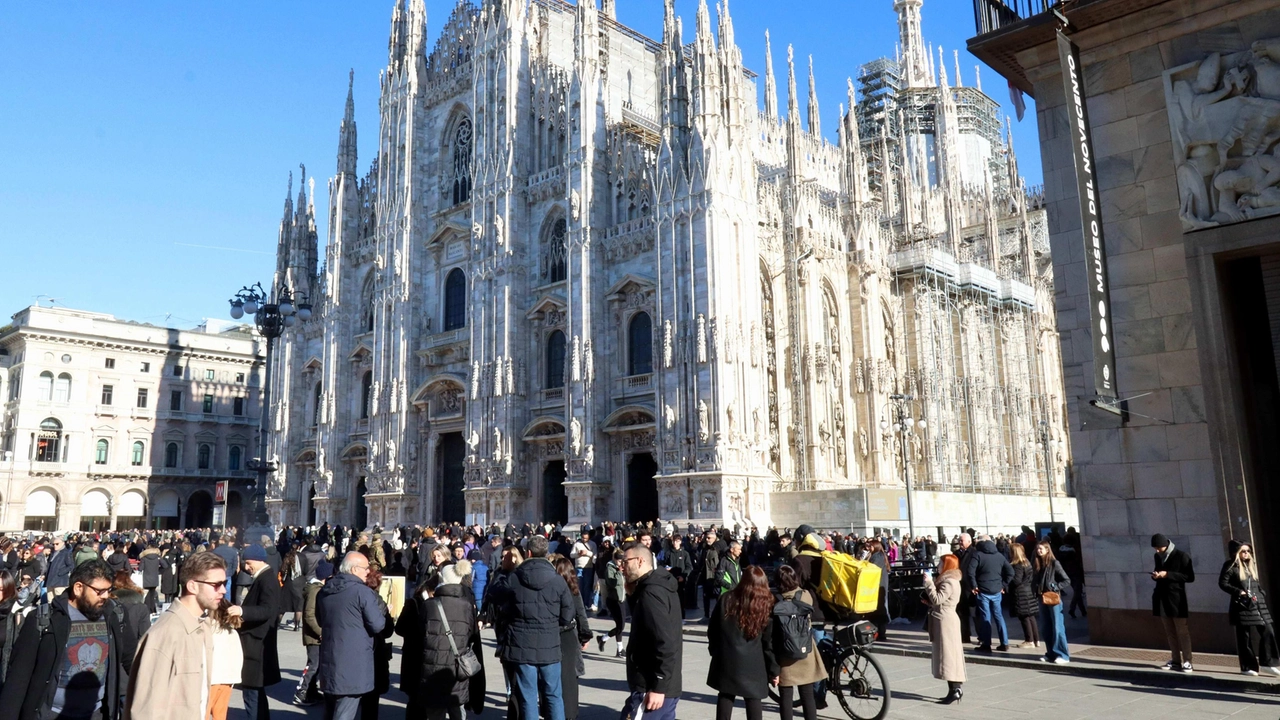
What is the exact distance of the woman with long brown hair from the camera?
6.67 m

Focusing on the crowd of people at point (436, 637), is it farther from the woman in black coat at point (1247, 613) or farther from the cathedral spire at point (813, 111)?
the cathedral spire at point (813, 111)

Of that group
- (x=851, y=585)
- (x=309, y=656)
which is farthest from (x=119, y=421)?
(x=851, y=585)

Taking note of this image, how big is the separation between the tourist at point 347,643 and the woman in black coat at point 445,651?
1.14 feet

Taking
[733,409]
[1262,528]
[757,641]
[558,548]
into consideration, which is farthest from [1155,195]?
[733,409]

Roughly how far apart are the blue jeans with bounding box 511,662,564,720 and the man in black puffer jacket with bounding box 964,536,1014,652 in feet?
23.1

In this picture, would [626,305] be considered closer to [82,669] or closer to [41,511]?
[82,669]

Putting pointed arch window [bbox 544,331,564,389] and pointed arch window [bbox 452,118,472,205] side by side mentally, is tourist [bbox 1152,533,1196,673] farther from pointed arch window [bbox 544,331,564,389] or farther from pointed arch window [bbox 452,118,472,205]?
pointed arch window [bbox 452,118,472,205]

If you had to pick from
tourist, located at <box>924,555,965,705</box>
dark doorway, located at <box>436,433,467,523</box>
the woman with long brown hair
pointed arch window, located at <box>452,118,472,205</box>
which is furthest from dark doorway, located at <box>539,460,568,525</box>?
the woman with long brown hair

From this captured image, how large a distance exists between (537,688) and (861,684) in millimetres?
3170

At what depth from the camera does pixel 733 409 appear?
2959cm

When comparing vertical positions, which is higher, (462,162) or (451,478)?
(462,162)

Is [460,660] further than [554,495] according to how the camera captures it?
No

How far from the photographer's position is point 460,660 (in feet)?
22.9

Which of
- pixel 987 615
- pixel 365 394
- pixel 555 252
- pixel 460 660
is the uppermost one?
pixel 555 252
